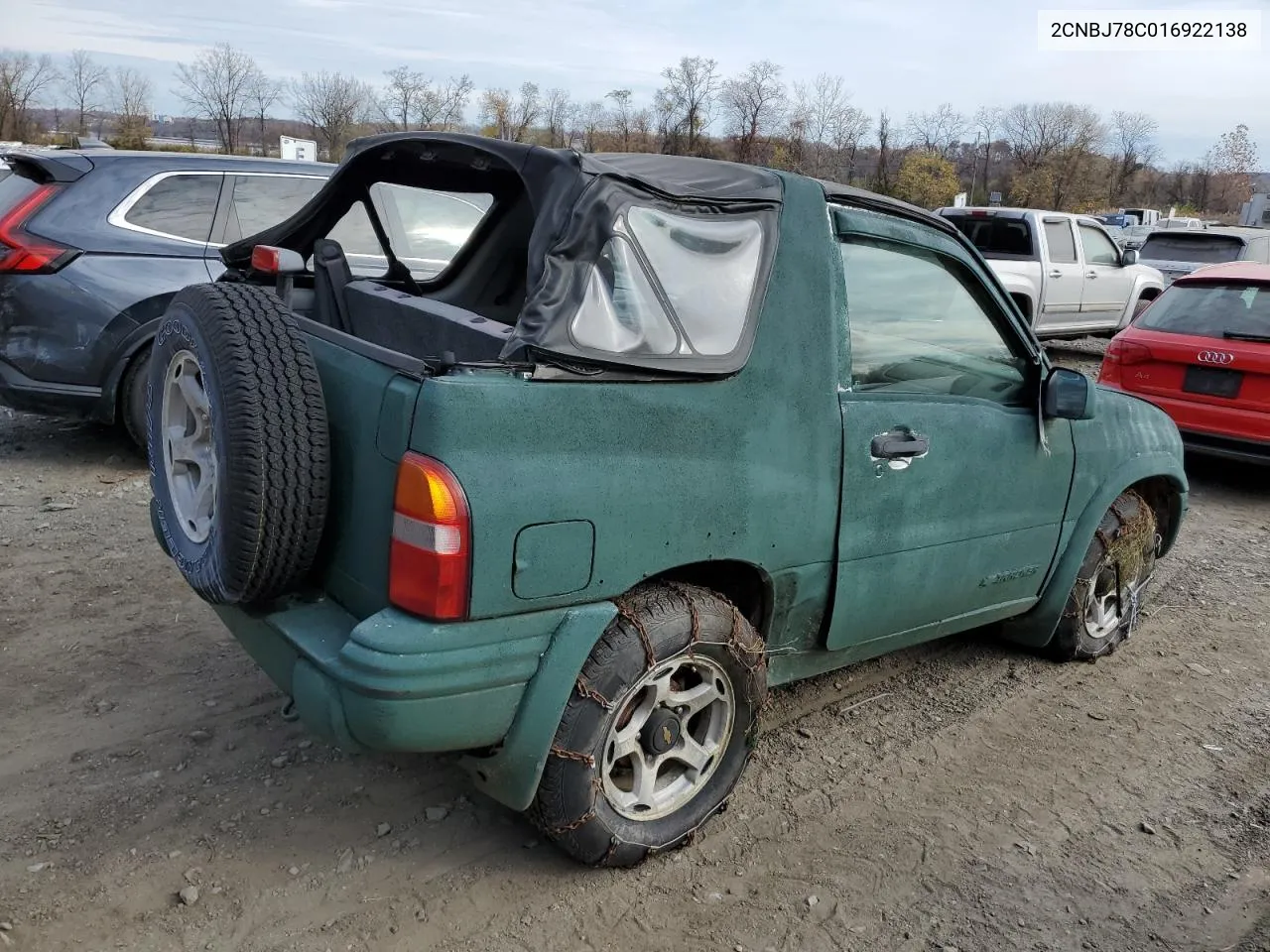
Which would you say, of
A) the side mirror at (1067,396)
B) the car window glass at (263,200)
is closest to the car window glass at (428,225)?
the car window glass at (263,200)

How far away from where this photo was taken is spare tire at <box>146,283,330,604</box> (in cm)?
247

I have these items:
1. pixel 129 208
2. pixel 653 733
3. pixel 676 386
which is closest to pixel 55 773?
pixel 653 733

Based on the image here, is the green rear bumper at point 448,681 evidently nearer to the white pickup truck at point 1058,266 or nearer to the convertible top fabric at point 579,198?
the convertible top fabric at point 579,198

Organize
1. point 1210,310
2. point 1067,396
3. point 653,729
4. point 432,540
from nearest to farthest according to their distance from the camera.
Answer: point 432,540
point 653,729
point 1067,396
point 1210,310

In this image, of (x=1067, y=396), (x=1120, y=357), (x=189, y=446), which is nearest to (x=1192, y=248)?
(x=1120, y=357)

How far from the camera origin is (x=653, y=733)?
286 centimetres

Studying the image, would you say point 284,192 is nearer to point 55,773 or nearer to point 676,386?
point 55,773

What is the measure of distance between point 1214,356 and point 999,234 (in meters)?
6.13

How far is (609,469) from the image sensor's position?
2.53m

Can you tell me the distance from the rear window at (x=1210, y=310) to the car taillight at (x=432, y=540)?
6597 mm

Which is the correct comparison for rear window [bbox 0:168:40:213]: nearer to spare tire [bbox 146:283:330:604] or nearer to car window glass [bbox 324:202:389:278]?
car window glass [bbox 324:202:389:278]

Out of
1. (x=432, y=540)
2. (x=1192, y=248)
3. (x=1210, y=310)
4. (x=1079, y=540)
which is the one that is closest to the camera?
(x=432, y=540)

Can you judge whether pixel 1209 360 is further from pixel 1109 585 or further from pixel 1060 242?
pixel 1060 242

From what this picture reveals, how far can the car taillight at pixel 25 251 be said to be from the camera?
5930mm
